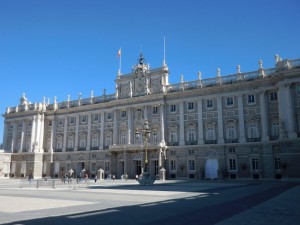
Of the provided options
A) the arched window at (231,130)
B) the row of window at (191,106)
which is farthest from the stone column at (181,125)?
the arched window at (231,130)

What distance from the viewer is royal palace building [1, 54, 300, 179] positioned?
4356cm

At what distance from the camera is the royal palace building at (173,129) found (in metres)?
43.6

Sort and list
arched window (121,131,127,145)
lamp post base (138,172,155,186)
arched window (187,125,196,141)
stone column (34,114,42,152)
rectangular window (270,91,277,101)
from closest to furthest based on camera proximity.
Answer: lamp post base (138,172,155,186)
rectangular window (270,91,277,101)
arched window (187,125,196,141)
arched window (121,131,127,145)
stone column (34,114,42,152)

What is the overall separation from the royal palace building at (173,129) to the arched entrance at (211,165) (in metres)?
0.15

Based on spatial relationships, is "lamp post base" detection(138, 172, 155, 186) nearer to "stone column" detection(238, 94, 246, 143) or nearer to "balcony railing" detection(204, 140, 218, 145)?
"balcony railing" detection(204, 140, 218, 145)

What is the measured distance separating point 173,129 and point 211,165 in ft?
29.4

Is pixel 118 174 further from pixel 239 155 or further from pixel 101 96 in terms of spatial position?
pixel 239 155

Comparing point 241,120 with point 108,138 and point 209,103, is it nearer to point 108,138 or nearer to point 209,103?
point 209,103

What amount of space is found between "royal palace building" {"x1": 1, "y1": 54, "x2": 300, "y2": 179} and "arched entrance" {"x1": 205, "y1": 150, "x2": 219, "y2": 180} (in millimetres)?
153

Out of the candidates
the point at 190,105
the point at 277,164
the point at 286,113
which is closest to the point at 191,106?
the point at 190,105

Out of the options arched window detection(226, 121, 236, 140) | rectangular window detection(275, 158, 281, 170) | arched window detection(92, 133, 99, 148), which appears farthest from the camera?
arched window detection(92, 133, 99, 148)

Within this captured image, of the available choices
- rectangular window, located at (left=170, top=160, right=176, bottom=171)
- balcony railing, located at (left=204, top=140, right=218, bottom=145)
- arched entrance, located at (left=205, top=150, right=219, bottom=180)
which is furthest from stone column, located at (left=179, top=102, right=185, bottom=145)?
arched entrance, located at (left=205, top=150, right=219, bottom=180)

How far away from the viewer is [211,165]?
1907 inches

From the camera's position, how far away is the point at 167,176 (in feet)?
169
